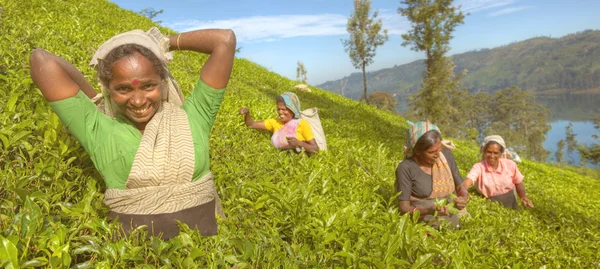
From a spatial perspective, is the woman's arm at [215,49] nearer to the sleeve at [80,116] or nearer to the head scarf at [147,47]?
the head scarf at [147,47]

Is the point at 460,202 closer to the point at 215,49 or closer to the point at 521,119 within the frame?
the point at 215,49

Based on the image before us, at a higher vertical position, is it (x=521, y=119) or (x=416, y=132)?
(x=416, y=132)

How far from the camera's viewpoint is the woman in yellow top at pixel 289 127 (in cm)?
593

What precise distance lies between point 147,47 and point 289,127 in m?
3.89

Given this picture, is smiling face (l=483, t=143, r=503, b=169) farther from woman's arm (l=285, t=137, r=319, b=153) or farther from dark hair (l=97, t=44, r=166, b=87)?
dark hair (l=97, t=44, r=166, b=87)

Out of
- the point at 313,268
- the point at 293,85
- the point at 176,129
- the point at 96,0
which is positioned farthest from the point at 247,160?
the point at 293,85

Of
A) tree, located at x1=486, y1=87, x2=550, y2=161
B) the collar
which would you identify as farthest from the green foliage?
tree, located at x1=486, y1=87, x2=550, y2=161

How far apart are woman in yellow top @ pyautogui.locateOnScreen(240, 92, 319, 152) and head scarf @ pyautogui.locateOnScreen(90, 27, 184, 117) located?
316 centimetres

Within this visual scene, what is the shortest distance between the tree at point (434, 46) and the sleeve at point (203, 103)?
26101 millimetres

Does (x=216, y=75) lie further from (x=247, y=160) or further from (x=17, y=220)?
(x=247, y=160)

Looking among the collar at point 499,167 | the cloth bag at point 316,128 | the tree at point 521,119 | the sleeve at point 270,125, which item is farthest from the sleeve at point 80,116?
the tree at point 521,119

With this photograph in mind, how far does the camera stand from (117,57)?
2.28m

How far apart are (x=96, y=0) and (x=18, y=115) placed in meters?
14.2

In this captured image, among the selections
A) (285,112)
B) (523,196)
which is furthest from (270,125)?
(523,196)
